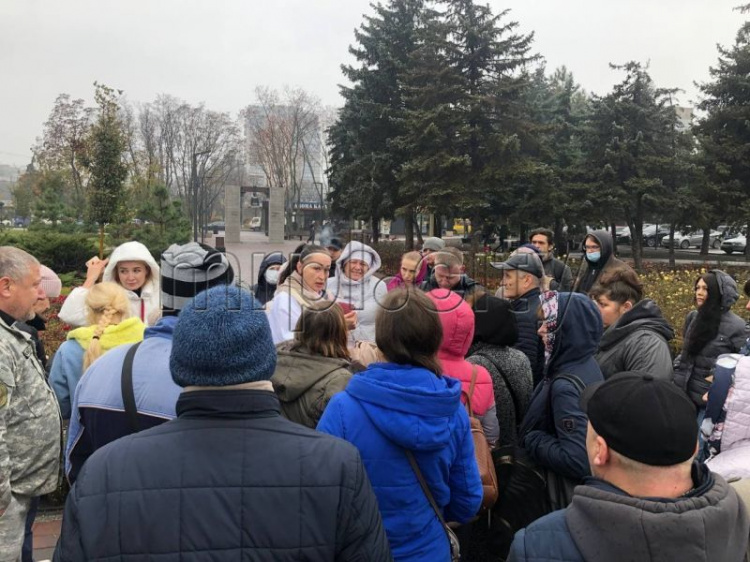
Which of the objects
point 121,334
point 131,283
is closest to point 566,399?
point 121,334

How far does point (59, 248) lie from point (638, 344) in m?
16.7

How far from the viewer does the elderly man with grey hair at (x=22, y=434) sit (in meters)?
2.40

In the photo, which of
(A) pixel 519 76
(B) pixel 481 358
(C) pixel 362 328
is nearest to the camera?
(B) pixel 481 358

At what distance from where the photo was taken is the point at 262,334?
5.14 feet

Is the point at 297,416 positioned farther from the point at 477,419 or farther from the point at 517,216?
the point at 517,216

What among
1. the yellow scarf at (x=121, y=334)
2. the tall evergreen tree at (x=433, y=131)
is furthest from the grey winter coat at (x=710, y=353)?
the tall evergreen tree at (x=433, y=131)

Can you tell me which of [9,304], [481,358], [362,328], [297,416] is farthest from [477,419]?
[9,304]

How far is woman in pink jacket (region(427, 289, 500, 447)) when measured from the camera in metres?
2.73

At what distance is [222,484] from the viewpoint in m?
1.38

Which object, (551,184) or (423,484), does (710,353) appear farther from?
(551,184)

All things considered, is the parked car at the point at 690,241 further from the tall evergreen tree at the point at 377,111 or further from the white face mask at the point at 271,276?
the white face mask at the point at 271,276

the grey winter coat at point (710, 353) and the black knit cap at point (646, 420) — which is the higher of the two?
the black knit cap at point (646, 420)

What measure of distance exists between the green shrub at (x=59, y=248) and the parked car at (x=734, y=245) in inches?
1253

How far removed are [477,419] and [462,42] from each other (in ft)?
67.9
